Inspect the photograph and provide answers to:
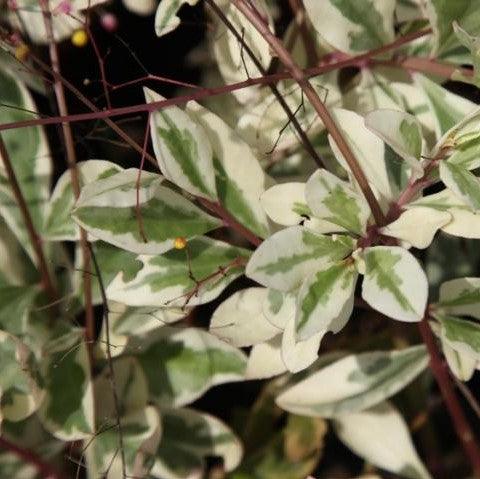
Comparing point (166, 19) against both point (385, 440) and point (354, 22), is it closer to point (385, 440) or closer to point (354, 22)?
point (354, 22)

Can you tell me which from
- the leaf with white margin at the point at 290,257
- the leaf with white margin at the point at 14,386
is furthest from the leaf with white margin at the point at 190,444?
the leaf with white margin at the point at 290,257

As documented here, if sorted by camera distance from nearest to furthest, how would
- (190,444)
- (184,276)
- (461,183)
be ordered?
(461,183), (184,276), (190,444)

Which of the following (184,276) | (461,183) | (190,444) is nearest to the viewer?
(461,183)

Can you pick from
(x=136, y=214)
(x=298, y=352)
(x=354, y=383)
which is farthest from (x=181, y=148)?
Answer: (x=354, y=383)

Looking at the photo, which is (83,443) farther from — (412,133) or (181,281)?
(412,133)

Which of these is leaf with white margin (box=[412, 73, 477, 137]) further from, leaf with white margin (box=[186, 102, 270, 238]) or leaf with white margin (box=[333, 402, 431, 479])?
leaf with white margin (box=[333, 402, 431, 479])

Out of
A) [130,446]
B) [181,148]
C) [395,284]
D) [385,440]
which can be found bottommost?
[385,440]

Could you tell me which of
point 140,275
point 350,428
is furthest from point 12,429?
point 350,428
